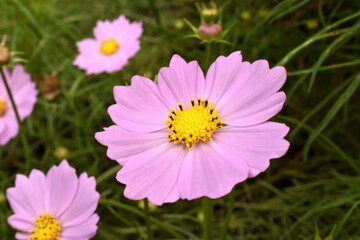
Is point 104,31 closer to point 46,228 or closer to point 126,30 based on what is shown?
point 126,30

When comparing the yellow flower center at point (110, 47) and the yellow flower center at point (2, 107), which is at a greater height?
the yellow flower center at point (110, 47)

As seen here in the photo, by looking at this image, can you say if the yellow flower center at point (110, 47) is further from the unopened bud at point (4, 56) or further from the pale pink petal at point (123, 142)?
the pale pink petal at point (123, 142)

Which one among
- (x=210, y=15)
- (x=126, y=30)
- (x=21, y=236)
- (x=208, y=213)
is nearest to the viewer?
(x=208, y=213)

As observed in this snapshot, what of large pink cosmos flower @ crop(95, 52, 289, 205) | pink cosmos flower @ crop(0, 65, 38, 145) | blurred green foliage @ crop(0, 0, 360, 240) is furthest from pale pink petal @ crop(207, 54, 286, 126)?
pink cosmos flower @ crop(0, 65, 38, 145)

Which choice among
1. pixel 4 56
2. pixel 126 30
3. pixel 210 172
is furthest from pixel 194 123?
pixel 126 30

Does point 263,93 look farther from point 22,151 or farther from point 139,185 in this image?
point 22,151

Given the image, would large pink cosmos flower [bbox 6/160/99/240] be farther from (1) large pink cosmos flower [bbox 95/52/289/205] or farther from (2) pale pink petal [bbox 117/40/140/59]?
(2) pale pink petal [bbox 117/40/140/59]

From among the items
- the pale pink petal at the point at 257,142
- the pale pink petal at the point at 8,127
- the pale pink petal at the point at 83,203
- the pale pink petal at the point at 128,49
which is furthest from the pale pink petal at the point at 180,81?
the pale pink petal at the point at 8,127
